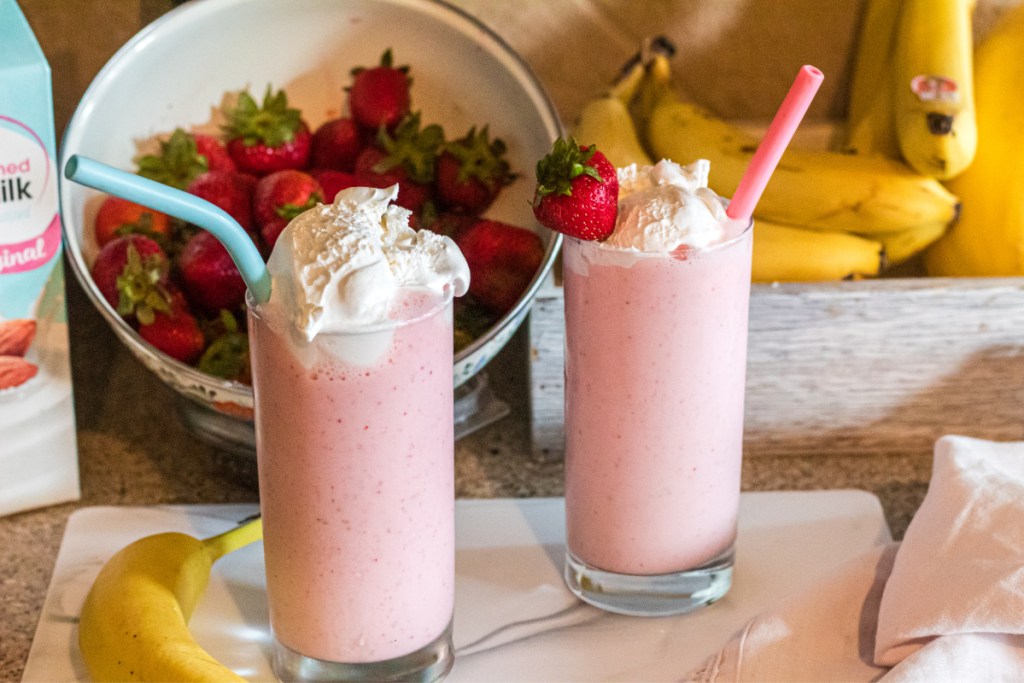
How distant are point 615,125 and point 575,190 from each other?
1.46 feet

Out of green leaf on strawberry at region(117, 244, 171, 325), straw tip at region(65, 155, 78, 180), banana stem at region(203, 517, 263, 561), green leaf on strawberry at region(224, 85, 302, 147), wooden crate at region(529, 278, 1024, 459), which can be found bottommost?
banana stem at region(203, 517, 263, 561)

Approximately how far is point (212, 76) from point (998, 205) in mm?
698

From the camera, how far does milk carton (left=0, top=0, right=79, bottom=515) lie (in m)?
0.82

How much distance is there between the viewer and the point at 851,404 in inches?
38.2

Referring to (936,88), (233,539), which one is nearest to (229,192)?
(233,539)

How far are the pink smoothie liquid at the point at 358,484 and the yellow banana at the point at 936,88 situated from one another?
56cm

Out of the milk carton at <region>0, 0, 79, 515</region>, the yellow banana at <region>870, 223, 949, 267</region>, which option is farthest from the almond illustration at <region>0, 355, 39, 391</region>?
the yellow banana at <region>870, 223, 949, 267</region>

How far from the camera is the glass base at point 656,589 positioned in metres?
0.80

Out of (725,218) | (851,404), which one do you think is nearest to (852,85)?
(851,404)

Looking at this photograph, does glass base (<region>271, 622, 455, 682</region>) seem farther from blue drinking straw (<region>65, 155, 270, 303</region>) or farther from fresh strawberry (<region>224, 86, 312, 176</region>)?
fresh strawberry (<region>224, 86, 312, 176</region>)

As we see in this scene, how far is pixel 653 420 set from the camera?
2.45 feet

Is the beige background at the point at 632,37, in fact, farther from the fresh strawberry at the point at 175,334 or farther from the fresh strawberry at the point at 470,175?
the fresh strawberry at the point at 175,334

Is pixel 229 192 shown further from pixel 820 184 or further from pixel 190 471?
pixel 820 184

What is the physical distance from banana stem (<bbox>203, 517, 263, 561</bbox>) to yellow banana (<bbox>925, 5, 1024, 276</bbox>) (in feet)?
2.18
